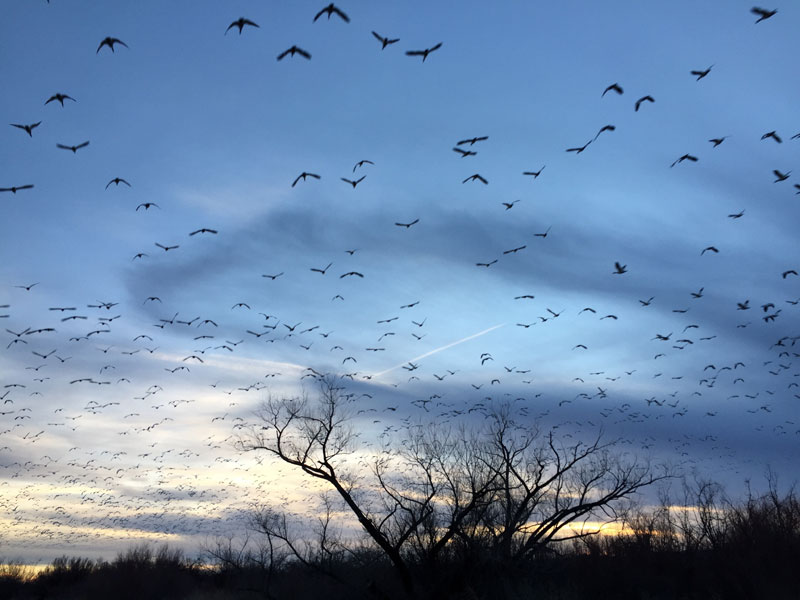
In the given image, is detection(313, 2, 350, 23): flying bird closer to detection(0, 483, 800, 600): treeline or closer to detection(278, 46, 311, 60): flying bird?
detection(278, 46, 311, 60): flying bird

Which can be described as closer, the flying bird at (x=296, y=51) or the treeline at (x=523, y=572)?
the flying bird at (x=296, y=51)

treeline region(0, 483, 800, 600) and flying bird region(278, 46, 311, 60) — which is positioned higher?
flying bird region(278, 46, 311, 60)

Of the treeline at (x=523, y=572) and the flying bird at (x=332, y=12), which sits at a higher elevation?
the flying bird at (x=332, y=12)

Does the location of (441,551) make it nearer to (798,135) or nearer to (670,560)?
(670,560)

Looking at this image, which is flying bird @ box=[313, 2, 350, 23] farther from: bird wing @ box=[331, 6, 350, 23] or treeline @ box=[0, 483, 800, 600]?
treeline @ box=[0, 483, 800, 600]

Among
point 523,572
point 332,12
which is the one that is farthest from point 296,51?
point 523,572

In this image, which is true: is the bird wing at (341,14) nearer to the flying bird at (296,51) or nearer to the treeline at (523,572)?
the flying bird at (296,51)

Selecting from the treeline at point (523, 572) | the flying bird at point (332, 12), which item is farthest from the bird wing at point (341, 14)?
the treeline at point (523, 572)

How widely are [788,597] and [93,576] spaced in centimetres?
6177

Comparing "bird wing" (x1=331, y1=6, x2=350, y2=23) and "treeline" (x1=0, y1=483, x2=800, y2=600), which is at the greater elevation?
"bird wing" (x1=331, y1=6, x2=350, y2=23)

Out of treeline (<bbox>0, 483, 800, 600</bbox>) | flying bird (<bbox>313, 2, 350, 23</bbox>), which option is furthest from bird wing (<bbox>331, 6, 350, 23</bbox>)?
treeline (<bbox>0, 483, 800, 600</bbox>)

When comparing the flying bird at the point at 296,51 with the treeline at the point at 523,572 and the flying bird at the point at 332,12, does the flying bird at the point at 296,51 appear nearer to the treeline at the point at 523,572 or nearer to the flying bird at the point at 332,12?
the flying bird at the point at 332,12

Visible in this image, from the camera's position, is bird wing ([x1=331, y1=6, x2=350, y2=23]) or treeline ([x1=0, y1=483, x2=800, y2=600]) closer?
bird wing ([x1=331, y1=6, x2=350, y2=23])

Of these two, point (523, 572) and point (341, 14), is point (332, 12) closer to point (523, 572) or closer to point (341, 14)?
point (341, 14)
